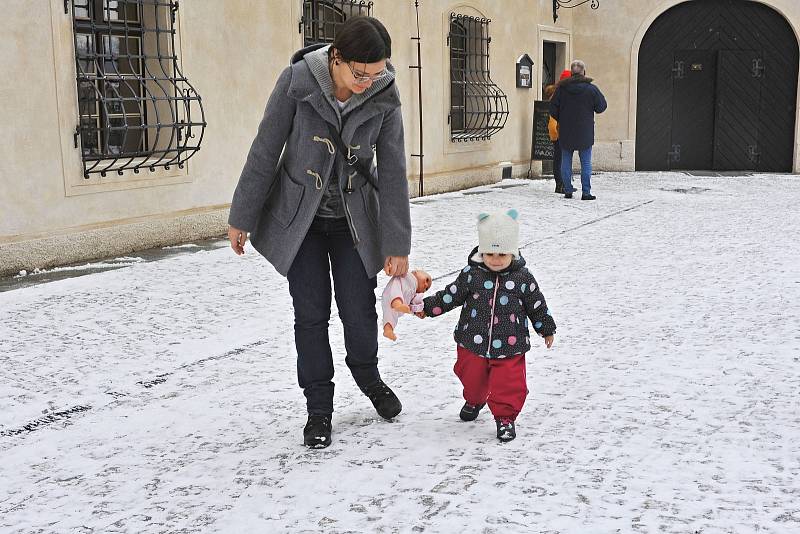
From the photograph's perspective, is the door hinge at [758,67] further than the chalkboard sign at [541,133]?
Yes

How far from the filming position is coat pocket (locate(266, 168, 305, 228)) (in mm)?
3537

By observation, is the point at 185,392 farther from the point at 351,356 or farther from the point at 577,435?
the point at 577,435

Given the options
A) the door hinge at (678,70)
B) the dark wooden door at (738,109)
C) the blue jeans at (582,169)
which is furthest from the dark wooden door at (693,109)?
the blue jeans at (582,169)

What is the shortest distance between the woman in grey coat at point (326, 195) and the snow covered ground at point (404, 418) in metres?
0.41

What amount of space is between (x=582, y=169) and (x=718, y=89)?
19.1ft

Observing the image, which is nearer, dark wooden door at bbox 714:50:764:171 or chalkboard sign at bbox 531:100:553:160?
chalkboard sign at bbox 531:100:553:160

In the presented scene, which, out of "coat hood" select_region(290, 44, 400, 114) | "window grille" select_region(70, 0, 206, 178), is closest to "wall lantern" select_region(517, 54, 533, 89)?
"window grille" select_region(70, 0, 206, 178)

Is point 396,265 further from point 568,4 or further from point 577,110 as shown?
point 568,4

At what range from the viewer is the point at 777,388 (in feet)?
13.9

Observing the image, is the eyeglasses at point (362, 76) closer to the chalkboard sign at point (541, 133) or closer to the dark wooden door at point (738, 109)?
the chalkboard sign at point (541, 133)

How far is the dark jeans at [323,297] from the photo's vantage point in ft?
11.8

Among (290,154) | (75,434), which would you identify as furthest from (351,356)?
(75,434)

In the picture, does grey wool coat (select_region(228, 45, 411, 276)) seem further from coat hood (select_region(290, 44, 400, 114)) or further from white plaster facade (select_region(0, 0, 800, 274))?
white plaster facade (select_region(0, 0, 800, 274))

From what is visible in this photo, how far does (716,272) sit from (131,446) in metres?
4.68
